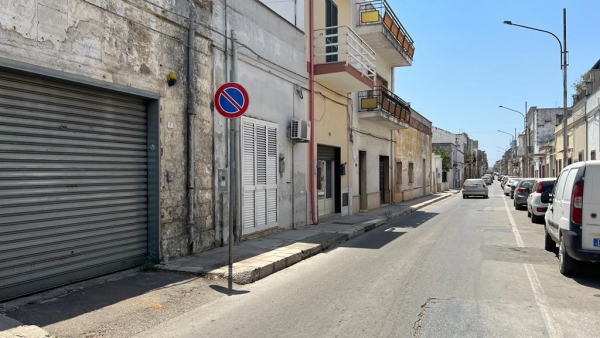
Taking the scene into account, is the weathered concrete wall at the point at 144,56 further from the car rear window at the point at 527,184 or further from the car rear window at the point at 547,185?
the car rear window at the point at 527,184

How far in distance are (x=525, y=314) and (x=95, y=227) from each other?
605 cm

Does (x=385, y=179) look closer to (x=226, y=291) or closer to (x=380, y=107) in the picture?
(x=380, y=107)

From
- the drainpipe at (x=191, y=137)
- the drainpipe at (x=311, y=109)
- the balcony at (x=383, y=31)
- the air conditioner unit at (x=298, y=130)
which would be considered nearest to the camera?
the drainpipe at (x=191, y=137)

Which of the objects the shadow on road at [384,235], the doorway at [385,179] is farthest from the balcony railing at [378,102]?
the shadow on road at [384,235]

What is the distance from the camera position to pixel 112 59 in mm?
6645

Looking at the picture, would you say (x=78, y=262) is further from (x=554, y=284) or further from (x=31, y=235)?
(x=554, y=284)

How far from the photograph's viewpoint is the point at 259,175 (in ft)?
35.7

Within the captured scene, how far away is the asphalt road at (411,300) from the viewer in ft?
15.2

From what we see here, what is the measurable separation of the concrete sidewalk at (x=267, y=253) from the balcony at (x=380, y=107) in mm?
6928

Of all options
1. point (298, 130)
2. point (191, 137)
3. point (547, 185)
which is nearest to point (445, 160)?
point (547, 185)

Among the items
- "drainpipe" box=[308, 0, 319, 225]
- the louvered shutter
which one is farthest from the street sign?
"drainpipe" box=[308, 0, 319, 225]

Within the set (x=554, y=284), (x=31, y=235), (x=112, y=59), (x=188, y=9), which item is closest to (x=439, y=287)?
(x=554, y=284)

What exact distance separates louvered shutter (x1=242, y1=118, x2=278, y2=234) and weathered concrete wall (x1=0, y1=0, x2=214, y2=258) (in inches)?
59.2

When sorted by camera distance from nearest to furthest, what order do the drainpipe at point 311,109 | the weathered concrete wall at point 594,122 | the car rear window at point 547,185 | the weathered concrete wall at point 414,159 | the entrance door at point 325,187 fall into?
1. the drainpipe at point 311,109
2. the entrance door at point 325,187
3. the car rear window at point 547,185
4. the weathered concrete wall at point 594,122
5. the weathered concrete wall at point 414,159
